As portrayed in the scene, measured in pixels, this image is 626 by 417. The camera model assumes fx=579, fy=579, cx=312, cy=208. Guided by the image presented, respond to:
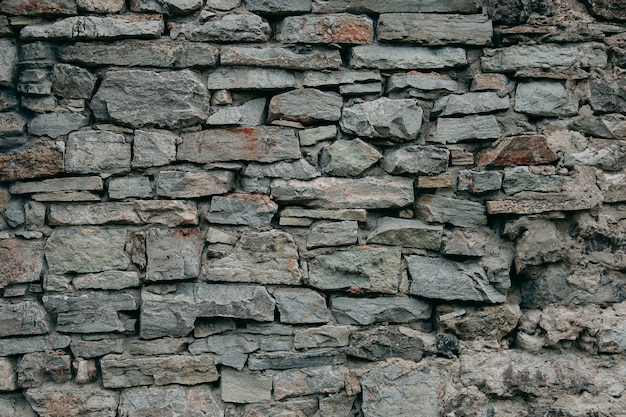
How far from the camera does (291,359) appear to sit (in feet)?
8.56

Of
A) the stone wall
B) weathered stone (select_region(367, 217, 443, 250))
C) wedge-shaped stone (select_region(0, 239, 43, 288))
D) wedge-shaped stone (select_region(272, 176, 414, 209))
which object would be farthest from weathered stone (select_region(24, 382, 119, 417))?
weathered stone (select_region(367, 217, 443, 250))

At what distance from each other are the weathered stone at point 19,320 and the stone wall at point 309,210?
0.04 feet

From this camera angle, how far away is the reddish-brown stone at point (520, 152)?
8.75 feet

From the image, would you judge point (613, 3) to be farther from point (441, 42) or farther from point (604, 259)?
point (604, 259)

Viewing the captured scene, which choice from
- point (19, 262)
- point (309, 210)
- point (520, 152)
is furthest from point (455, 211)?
point (19, 262)

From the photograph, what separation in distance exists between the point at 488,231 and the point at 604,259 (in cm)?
56

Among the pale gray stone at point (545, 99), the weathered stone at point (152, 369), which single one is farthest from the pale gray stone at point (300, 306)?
the pale gray stone at point (545, 99)

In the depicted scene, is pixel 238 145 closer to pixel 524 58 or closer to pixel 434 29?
pixel 434 29

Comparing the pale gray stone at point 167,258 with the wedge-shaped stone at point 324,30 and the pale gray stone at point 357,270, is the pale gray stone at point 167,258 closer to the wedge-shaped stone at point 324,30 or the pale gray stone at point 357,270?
the pale gray stone at point 357,270

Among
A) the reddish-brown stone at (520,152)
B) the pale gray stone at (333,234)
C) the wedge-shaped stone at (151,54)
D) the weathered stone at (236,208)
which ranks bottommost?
the pale gray stone at (333,234)

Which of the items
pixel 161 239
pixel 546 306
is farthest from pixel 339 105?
pixel 546 306

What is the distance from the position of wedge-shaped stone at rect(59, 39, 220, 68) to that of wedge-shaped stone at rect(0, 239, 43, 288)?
2.84 ft

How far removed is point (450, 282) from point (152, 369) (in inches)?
→ 55.2

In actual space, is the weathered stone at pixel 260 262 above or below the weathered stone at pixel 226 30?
below
